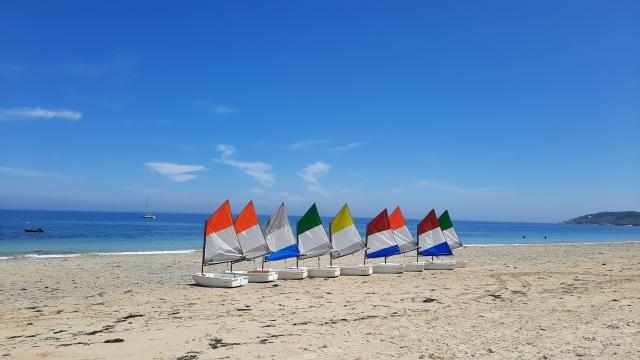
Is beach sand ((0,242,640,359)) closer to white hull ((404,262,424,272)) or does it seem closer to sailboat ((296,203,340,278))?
white hull ((404,262,424,272))

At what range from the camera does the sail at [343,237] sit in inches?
859

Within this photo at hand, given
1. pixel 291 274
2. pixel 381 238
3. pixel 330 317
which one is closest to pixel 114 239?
pixel 291 274

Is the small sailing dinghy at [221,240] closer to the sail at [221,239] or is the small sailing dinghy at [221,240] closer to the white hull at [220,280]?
the sail at [221,239]

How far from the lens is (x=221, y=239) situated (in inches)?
744

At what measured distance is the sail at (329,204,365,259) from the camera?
859 inches

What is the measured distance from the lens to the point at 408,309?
12.9 metres

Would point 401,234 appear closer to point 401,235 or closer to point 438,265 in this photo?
point 401,235

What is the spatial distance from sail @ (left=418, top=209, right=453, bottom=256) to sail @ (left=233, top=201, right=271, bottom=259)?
341 inches

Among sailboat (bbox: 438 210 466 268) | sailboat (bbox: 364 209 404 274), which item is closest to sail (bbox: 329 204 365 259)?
sailboat (bbox: 364 209 404 274)

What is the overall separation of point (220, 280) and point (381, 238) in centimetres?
855

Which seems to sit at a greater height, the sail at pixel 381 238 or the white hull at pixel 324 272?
the sail at pixel 381 238

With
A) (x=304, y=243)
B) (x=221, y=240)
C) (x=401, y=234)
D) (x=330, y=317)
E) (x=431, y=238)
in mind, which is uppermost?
(x=401, y=234)

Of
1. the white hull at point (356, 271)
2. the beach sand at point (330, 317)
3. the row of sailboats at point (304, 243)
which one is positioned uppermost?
the row of sailboats at point (304, 243)

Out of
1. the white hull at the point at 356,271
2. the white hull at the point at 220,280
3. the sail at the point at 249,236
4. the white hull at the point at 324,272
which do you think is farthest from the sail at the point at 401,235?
the white hull at the point at 220,280
